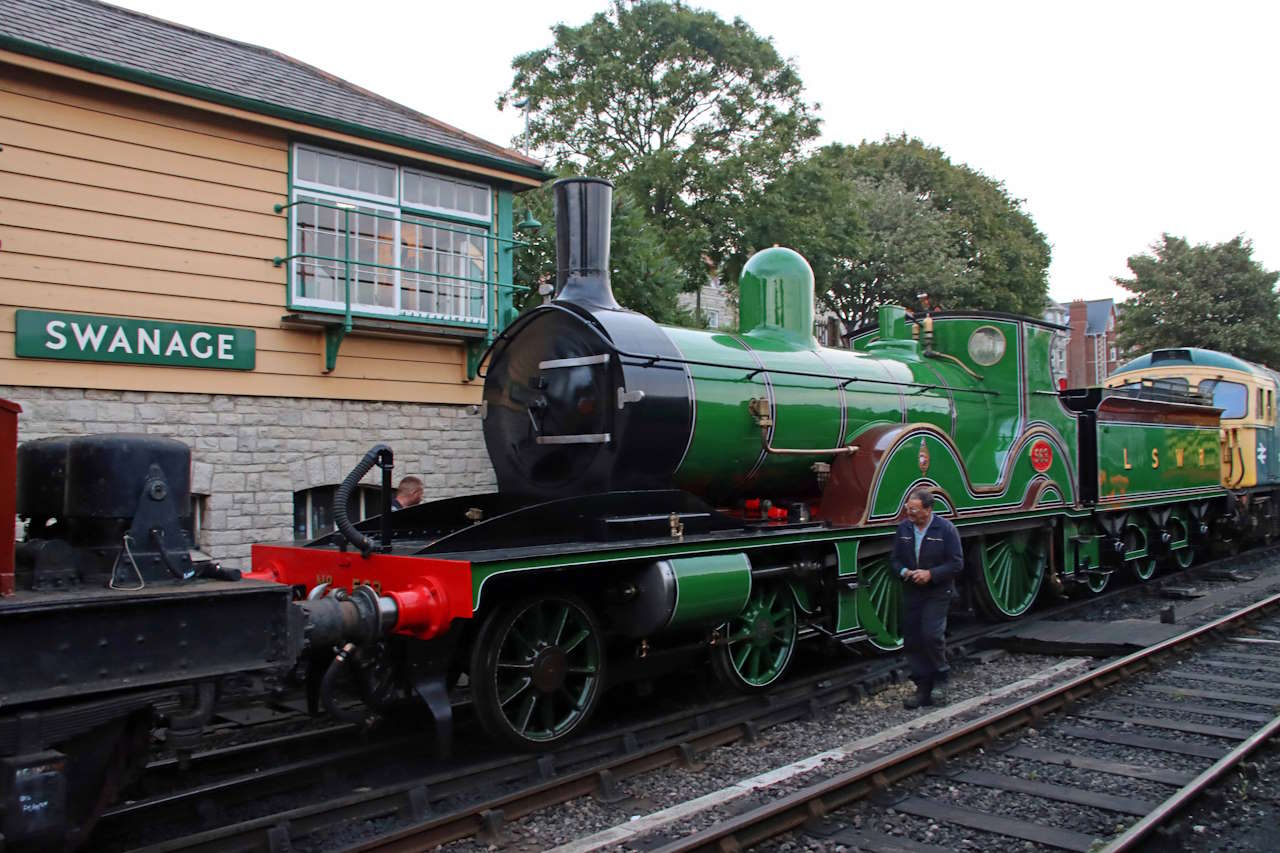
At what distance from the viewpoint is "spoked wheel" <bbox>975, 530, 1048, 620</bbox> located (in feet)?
30.3

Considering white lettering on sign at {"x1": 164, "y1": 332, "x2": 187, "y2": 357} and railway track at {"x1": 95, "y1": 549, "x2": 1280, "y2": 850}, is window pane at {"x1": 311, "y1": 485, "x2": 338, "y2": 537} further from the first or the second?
railway track at {"x1": 95, "y1": 549, "x2": 1280, "y2": 850}

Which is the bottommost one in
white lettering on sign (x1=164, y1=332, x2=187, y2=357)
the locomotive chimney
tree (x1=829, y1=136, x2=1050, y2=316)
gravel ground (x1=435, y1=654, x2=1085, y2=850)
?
gravel ground (x1=435, y1=654, x2=1085, y2=850)

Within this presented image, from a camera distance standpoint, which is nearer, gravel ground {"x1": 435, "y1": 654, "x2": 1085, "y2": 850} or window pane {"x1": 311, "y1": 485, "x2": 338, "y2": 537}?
gravel ground {"x1": 435, "y1": 654, "x2": 1085, "y2": 850}

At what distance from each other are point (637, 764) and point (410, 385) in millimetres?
5721

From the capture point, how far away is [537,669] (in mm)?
5418

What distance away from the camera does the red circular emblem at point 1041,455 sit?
960cm

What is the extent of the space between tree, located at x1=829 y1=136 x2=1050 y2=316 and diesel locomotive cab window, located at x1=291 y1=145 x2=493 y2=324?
82.9 ft

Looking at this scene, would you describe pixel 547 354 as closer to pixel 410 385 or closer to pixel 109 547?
pixel 109 547

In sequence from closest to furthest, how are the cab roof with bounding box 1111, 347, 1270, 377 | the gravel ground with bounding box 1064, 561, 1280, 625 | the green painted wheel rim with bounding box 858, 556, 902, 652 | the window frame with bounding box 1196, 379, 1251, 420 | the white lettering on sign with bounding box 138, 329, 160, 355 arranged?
the green painted wheel rim with bounding box 858, 556, 902, 652
the white lettering on sign with bounding box 138, 329, 160, 355
the gravel ground with bounding box 1064, 561, 1280, 625
the window frame with bounding box 1196, 379, 1251, 420
the cab roof with bounding box 1111, 347, 1270, 377

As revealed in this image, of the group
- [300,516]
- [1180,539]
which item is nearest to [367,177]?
[300,516]

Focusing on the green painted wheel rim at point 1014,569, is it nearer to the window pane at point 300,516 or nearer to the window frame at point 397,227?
the window frame at point 397,227

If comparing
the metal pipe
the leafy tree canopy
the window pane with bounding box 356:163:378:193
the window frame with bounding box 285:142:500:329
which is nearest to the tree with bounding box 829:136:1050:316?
the leafy tree canopy

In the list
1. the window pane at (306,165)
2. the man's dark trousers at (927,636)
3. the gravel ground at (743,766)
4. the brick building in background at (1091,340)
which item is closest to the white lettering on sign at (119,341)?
the window pane at (306,165)

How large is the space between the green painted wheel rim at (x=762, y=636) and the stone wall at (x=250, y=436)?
4382 millimetres
